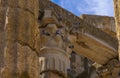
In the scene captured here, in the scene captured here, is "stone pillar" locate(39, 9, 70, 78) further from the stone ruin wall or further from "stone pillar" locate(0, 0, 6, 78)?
"stone pillar" locate(0, 0, 6, 78)

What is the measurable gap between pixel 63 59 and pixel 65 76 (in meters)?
0.43

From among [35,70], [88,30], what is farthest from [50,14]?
[35,70]

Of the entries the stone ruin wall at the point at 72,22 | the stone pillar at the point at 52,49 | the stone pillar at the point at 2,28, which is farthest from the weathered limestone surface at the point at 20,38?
the stone ruin wall at the point at 72,22

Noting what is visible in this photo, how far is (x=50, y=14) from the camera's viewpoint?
11766mm

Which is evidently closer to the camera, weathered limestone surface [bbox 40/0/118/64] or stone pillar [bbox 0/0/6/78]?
stone pillar [bbox 0/0/6/78]

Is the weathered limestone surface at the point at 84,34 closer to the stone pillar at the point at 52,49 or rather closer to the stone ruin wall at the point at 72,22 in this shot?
the stone ruin wall at the point at 72,22

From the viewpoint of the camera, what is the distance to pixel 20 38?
8734mm

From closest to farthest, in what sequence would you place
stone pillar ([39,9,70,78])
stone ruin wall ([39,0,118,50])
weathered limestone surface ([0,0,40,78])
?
weathered limestone surface ([0,0,40,78]), stone pillar ([39,9,70,78]), stone ruin wall ([39,0,118,50])

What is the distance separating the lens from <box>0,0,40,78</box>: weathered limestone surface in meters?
8.38

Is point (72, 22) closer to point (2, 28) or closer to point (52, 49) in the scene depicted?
point (52, 49)

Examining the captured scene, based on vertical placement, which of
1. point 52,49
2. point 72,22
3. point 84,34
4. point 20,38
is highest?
point 72,22

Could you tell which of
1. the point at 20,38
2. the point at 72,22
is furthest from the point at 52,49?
the point at 20,38


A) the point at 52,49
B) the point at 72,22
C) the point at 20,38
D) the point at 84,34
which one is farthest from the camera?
the point at 84,34

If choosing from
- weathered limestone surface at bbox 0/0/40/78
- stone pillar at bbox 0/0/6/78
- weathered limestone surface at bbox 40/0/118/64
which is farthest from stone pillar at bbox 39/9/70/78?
stone pillar at bbox 0/0/6/78
